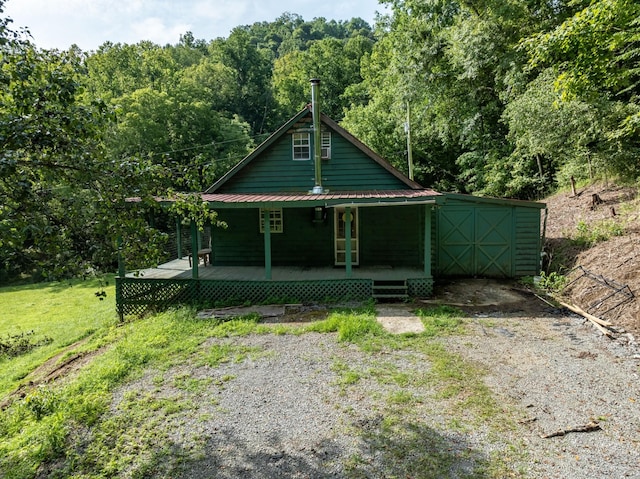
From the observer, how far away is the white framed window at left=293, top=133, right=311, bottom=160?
11969 mm

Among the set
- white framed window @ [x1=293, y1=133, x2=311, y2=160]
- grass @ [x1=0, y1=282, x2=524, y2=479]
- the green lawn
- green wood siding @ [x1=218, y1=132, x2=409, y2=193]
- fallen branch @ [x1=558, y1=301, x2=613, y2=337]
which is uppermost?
white framed window @ [x1=293, y1=133, x2=311, y2=160]

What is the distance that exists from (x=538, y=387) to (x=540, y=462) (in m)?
1.68

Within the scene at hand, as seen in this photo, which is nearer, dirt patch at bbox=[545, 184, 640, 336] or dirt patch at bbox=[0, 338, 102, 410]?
dirt patch at bbox=[0, 338, 102, 410]

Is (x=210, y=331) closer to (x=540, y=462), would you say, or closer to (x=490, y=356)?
(x=490, y=356)

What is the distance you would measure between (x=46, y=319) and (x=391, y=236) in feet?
37.8

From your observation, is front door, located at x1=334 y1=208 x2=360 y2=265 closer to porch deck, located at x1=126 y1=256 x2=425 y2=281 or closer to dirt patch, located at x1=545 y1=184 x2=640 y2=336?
porch deck, located at x1=126 y1=256 x2=425 y2=281

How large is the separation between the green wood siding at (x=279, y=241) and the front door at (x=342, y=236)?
0.20 meters

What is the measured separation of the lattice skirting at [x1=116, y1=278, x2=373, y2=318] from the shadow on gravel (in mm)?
5628

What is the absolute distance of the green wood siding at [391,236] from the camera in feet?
38.5

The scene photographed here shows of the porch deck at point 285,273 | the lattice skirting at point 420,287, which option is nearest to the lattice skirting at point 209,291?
the porch deck at point 285,273

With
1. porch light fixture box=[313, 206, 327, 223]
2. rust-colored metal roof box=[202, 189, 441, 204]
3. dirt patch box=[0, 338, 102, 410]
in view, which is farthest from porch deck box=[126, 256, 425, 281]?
dirt patch box=[0, 338, 102, 410]

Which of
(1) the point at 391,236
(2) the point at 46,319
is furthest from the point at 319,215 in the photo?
(2) the point at 46,319

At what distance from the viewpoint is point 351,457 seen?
393cm

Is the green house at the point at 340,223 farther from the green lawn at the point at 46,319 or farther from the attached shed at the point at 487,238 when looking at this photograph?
the green lawn at the point at 46,319
